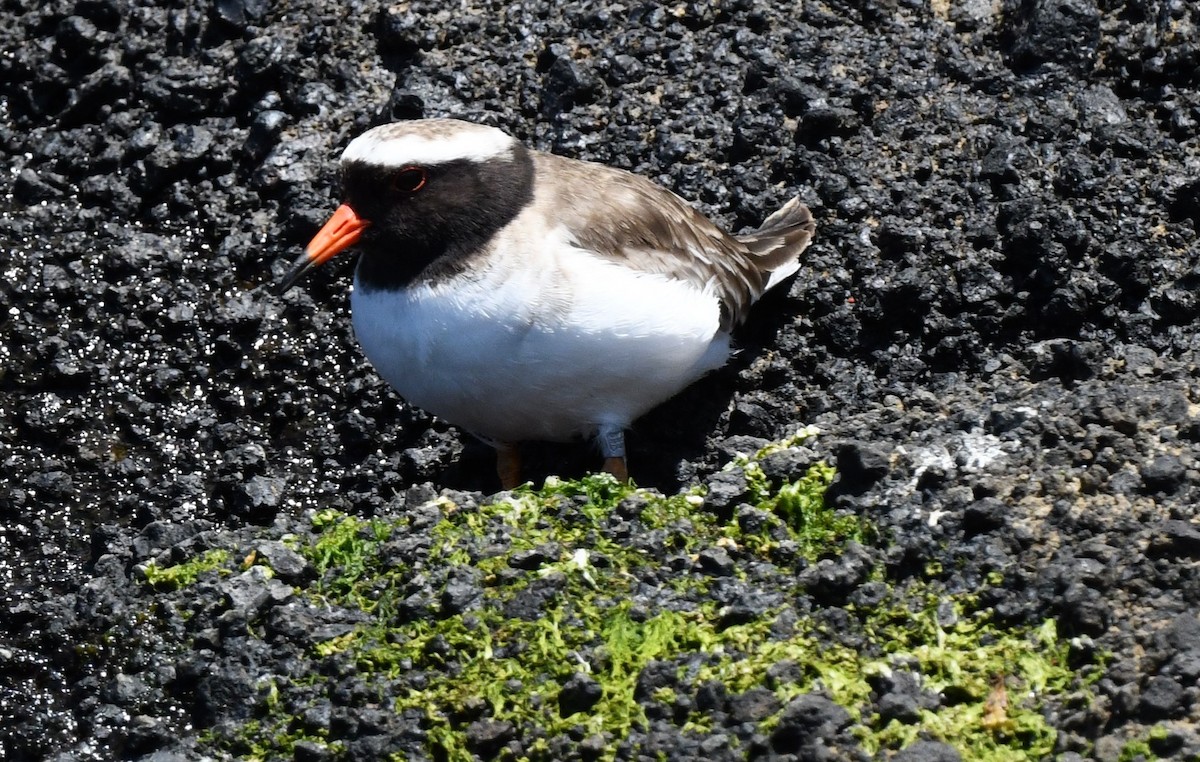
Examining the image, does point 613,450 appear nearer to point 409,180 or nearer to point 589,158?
point 409,180

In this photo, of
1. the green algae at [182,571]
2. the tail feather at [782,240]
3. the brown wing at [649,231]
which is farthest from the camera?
the tail feather at [782,240]

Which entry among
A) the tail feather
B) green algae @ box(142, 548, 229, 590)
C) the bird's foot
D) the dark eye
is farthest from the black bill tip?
the tail feather

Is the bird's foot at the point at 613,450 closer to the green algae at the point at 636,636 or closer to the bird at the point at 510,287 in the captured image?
the bird at the point at 510,287

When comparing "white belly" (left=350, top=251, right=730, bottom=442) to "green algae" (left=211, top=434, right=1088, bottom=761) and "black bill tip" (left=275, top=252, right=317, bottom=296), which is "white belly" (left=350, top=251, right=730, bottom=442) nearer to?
"black bill tip" (left=275, top=252, right=317, bottom=296)

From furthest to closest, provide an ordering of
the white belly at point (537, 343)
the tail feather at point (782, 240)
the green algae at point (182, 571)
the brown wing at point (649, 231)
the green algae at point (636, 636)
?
the tail feather at point (782, 240)
the brown wing at point (649, 231)
the white belly at point (537, 343)
the green algae at point (182, 571)
the green algae at point (636, 636)

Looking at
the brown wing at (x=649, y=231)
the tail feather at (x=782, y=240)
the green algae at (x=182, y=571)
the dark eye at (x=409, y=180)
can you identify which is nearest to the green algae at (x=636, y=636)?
the green algae at (x=182, y=571)

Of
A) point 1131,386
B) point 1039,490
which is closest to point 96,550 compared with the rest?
point 1039,490
